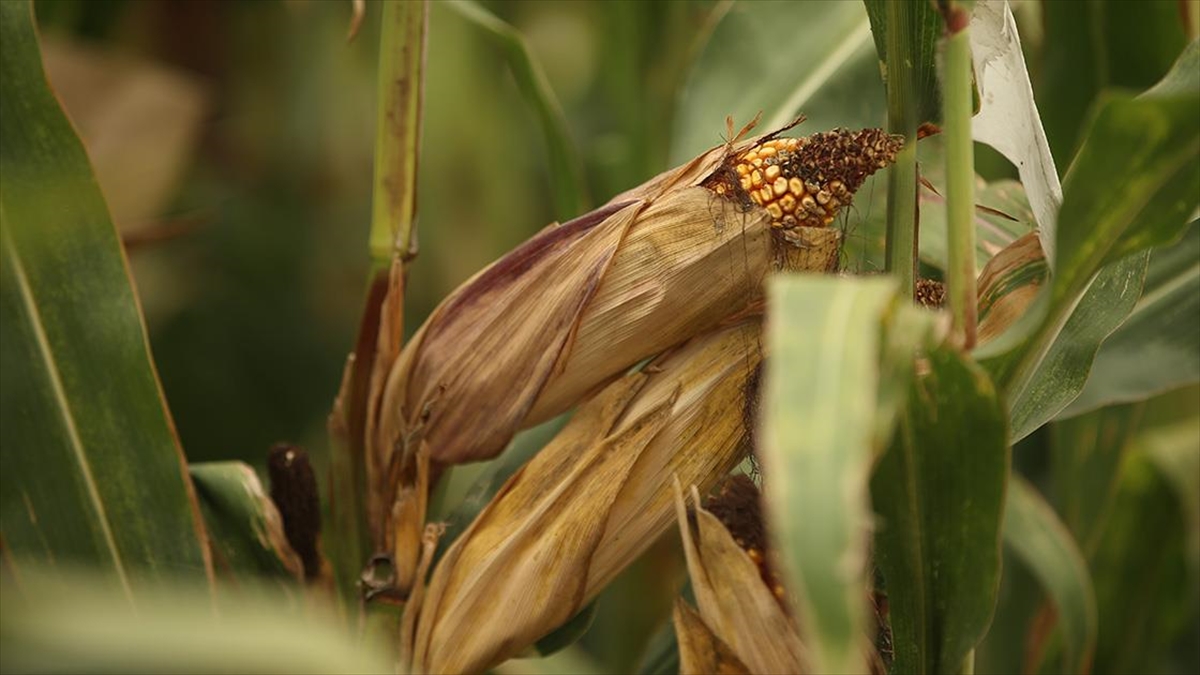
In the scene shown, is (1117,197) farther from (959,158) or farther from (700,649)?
(700,649)

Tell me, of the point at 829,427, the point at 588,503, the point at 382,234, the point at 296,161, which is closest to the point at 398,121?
the point at 382,234

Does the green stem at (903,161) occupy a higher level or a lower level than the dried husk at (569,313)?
higher

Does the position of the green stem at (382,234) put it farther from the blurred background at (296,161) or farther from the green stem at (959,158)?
the blurred background at (296,161)

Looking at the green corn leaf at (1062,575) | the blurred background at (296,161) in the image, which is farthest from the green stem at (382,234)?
the blurred background at (296,161)

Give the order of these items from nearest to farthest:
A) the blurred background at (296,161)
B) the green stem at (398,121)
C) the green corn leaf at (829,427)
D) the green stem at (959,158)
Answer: the green corn leaf at (829,427)
the green stem at (959,158)
the green stem at (398,121)
the blurred background at (296,161)

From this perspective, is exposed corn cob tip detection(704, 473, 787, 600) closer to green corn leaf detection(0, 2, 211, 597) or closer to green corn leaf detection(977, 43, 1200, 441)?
green corn leaf detection(977, 43, 1200, 441)

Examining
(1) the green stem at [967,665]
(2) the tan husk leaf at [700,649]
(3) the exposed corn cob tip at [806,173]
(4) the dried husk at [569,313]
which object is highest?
(3) the exposed corn cob tip at [806,173]

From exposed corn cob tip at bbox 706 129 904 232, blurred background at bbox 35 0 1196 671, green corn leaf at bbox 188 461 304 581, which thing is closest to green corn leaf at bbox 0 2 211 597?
green corn leaf at bbox 188 461 304 581
